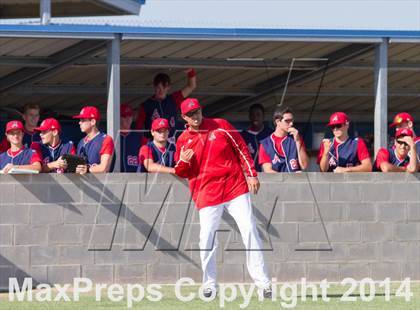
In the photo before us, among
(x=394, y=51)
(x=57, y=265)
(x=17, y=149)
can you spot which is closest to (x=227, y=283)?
(x=57, y=265)

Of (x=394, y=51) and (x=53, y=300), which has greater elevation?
(x=394, y=51)

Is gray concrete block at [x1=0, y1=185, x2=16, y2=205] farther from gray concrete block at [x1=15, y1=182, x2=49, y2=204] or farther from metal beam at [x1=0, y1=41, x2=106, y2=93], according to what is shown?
metal beam at [x1=0, y1=41, x2=106, y2=93]

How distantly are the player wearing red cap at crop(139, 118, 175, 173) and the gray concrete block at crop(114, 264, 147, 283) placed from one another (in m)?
1.07

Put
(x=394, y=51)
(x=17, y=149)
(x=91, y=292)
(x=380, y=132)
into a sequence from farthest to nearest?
(x=394, y=51) < (x=380, y=132) < (x=17, y=149) < (x=91, y=292)

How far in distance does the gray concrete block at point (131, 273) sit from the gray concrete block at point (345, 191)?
227cm

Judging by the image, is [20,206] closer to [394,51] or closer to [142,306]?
[142,306]

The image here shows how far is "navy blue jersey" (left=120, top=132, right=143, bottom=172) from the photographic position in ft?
47.4

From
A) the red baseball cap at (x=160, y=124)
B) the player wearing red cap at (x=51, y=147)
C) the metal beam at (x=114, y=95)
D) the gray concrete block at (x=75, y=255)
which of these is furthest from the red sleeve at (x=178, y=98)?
the gray concrete block at (x=75, y=255)

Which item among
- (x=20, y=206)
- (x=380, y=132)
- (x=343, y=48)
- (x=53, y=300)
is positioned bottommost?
(x=53, y=300)

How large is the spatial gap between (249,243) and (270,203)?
2.53 m

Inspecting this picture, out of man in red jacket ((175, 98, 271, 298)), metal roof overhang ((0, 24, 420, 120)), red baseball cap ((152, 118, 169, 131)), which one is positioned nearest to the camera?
man in red jacket ((175, 98, 271, 298))

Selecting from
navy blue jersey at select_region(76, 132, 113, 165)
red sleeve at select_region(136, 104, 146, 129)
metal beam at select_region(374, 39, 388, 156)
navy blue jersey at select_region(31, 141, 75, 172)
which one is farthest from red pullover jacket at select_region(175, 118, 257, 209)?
metal beam at select_region(374, 39, 388, 156)

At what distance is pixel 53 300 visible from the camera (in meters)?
11.7

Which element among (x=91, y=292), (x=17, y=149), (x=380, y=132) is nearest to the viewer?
(x=91, y=292)
